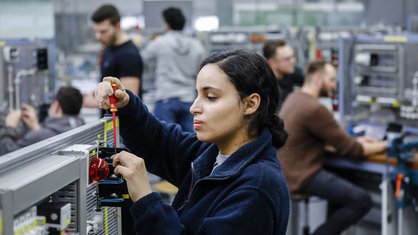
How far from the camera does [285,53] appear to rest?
4.78 meters

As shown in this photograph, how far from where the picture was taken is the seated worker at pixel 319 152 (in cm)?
395

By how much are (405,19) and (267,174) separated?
31.2 feet

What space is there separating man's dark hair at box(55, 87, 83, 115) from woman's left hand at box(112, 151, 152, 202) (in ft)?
7.79

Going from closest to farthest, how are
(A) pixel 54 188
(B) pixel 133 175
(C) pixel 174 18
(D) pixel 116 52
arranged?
(A) pixel 54 188, (B) pixel 133 175, (D) pixel 116 52, (C) pixel 174 18

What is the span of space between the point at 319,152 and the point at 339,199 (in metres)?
0.32

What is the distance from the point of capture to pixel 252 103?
Result: 62.6 inches

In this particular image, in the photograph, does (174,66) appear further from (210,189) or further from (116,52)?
(210,189)

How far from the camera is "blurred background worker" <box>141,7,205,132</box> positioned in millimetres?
4906

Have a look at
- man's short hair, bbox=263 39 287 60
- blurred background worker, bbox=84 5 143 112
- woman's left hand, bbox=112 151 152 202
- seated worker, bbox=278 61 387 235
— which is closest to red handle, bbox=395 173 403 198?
seated worker, bbox=278 61 387 235

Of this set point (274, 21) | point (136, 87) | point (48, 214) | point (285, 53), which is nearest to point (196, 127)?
point (48, 214)

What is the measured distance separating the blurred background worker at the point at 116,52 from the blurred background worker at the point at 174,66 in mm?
887

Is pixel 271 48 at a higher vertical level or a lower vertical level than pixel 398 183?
higher

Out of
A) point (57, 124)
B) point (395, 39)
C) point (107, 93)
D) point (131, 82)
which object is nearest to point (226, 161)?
point (107, 93)

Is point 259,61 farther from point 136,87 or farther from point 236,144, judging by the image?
point 136,87
